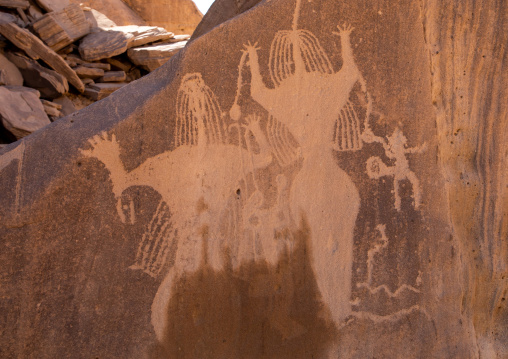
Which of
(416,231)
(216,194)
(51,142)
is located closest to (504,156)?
(416,231)

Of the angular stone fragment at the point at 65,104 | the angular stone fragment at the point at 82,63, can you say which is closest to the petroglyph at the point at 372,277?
the angular stone fragment at the point at 65,104

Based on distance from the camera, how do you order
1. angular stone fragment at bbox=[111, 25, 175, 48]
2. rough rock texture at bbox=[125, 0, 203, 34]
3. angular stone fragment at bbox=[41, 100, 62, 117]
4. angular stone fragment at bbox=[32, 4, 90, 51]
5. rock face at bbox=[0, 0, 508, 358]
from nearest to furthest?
rock face at bbox=[0, 0, 508, 358], angular stone fragment at bbox=[41, 100, 62, 117], angular stone fragment at bbox=[32, 4, 90, 51], angular stone fragment at bbox=[111, 25, 175, 48], rough rock texture at bbox=[125, 0, 203, 34]

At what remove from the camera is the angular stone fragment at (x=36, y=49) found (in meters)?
4.37

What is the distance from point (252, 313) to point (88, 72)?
12.8ft

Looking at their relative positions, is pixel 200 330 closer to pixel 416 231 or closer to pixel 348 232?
pixel 348 232

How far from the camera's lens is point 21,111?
151 inches

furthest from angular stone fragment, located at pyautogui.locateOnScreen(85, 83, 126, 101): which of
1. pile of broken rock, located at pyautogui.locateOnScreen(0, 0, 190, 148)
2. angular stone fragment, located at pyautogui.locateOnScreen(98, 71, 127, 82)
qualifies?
angular stone fragment, located at pyautogui.locateOnScreen(98, 71, 127, 82)

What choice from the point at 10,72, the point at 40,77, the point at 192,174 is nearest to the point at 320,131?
the point at 192,174

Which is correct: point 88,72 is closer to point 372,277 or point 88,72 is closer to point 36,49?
point 36,49

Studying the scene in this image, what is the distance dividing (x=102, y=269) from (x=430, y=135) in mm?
1641

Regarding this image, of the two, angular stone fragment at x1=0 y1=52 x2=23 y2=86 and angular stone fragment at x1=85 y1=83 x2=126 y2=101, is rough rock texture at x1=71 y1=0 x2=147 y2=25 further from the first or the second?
angular stone fragment at x1=0 y1=52 x2=23 y2=86

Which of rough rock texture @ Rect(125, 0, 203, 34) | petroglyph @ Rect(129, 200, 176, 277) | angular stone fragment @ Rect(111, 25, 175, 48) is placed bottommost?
petroglyph @ Rect(129, 200, 176, 277)

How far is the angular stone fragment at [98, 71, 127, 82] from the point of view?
5.17 metres

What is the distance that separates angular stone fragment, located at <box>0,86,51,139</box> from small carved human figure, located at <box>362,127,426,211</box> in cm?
284
